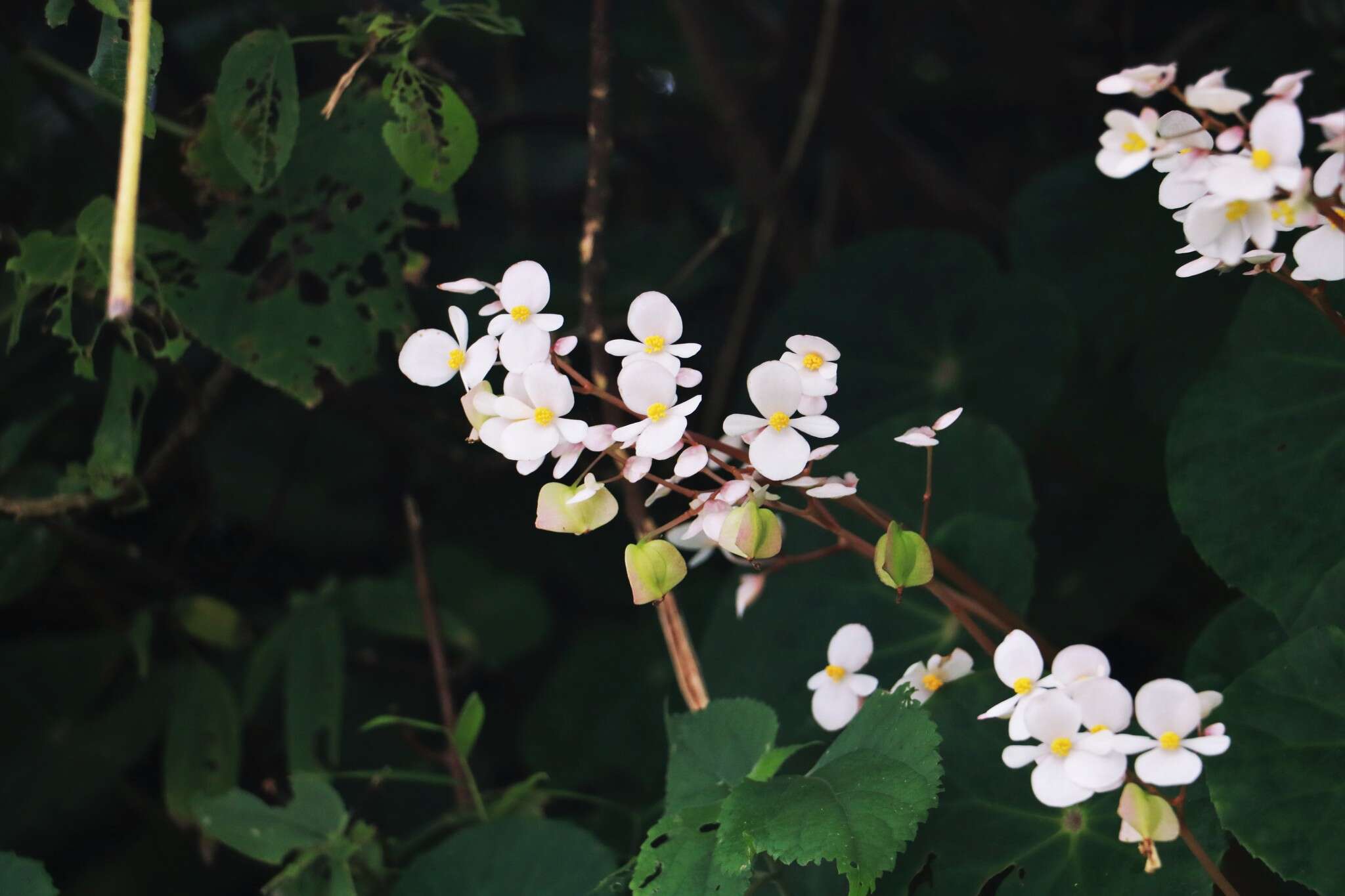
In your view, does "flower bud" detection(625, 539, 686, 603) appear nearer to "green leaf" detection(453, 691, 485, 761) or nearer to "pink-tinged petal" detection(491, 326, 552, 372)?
"pink-tinged petal" detection(491, 326, 552, 372)

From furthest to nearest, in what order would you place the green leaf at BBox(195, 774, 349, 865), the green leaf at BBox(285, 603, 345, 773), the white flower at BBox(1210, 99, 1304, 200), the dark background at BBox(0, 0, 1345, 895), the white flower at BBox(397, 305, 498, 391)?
1. the dark background at BBox(0, 0, 1345, 895)
2. the green leaf at BBox(285, 603, 345, 773)
3. the green leaf at BBox(195, 774, 349, 865)
4. the white flower at BBox(397, 305, 498, 391)
5. the white flower at BBox(1210, 99, 1304, 200)

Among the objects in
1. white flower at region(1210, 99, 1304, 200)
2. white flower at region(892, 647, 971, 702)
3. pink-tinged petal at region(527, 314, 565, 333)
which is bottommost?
white flower at region(892, 647, 971, 702)

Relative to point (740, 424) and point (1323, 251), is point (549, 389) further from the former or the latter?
point (1323, 251)

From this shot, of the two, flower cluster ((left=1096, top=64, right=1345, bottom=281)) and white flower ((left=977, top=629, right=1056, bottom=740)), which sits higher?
flower cluster ((left=1096, top=64, right=1345, bottom=281))

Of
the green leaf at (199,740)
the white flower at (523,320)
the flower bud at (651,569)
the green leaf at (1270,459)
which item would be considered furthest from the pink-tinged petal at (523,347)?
the green leaf at (199,740)

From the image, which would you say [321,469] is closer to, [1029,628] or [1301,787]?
[1029,628]

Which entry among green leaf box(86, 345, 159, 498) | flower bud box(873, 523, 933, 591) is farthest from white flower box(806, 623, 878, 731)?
green leaf box(86, 345, 159, 498)

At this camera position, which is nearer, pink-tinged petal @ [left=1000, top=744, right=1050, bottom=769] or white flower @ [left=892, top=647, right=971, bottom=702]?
pink-tinged petal @ [left=1000, top=744, right=1050, bottom=769]

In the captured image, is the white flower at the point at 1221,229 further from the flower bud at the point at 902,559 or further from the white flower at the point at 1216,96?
the flower bud at the point at 902,559
